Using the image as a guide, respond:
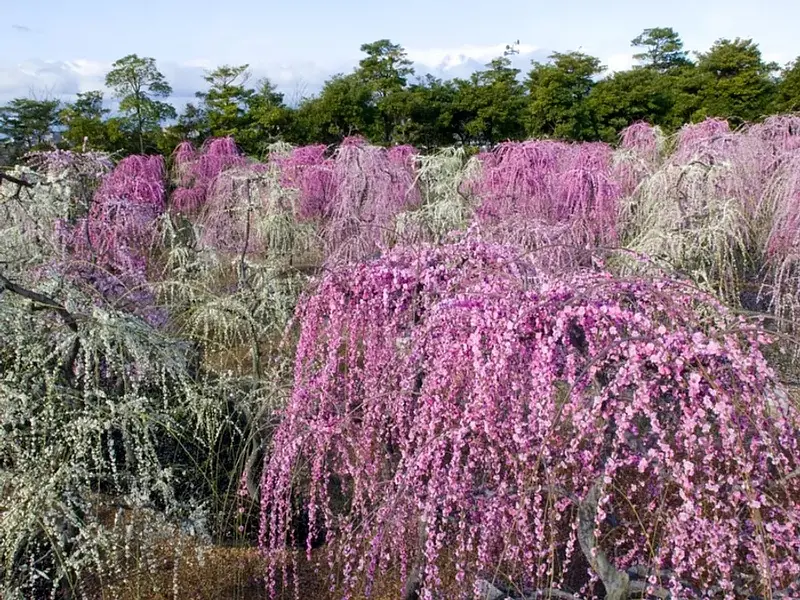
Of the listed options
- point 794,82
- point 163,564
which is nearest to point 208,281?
point 163,564

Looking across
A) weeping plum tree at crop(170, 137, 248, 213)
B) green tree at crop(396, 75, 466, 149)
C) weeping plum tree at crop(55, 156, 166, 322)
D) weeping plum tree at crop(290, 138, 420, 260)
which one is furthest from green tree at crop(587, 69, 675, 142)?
weeping plum tree at crop(55, 156, 166, 322)

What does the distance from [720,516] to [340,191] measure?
8.04 metres

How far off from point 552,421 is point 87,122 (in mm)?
17470

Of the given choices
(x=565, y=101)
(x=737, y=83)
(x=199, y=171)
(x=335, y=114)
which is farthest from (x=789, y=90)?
(x=199, y=171)

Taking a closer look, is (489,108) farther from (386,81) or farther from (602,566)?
(602,566)

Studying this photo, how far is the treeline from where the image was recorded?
18.4 meters

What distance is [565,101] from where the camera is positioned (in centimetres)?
1969

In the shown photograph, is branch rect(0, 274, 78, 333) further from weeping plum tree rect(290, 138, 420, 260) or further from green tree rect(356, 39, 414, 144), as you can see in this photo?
green tree rect(356, 39, 414, 144)

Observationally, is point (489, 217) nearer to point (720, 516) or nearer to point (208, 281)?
point (208, 281)

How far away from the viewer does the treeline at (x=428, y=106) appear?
60.4 feet

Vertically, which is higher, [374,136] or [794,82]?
[794,82]

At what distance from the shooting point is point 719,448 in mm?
2148

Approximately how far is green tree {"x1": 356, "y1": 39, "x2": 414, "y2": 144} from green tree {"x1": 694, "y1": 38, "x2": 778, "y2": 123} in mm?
8310

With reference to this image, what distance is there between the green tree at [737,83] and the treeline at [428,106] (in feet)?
0.10
